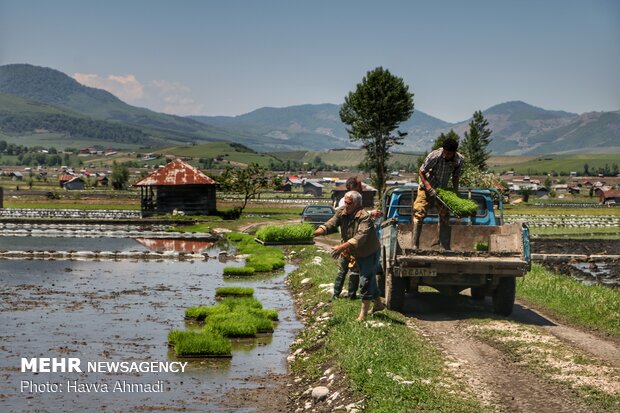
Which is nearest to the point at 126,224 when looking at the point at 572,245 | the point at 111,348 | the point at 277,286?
the point at 572,245

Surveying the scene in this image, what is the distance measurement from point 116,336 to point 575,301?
1066cm

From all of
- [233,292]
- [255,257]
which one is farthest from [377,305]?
[255,257]

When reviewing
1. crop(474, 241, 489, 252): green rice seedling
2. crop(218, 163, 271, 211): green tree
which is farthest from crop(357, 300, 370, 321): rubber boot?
crop(218, 163, 271, 211): green tree

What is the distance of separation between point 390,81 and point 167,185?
23.1 m

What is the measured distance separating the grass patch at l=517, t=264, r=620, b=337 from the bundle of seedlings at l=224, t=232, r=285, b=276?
1168 cm

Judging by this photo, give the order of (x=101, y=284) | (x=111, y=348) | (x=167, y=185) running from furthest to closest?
(x=167, y=185) < (x=101, y=284) < (x=111, y=348)

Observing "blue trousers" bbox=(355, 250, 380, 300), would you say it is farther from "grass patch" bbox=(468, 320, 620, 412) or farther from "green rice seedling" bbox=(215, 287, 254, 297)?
"green rice seedling" bbox=(215, 287, 254, 297)

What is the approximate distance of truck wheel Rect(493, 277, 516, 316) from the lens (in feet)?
55.8

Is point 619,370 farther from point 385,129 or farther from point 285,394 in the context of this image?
point 385,129

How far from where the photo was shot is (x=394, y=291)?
1736cm

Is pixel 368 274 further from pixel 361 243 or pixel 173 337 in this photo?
pixel 173 337

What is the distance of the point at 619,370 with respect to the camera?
38.2 ft

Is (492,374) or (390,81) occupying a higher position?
(390,81)

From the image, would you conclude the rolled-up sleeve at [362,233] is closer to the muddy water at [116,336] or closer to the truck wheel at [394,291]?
the truck wheel at [394,291]
